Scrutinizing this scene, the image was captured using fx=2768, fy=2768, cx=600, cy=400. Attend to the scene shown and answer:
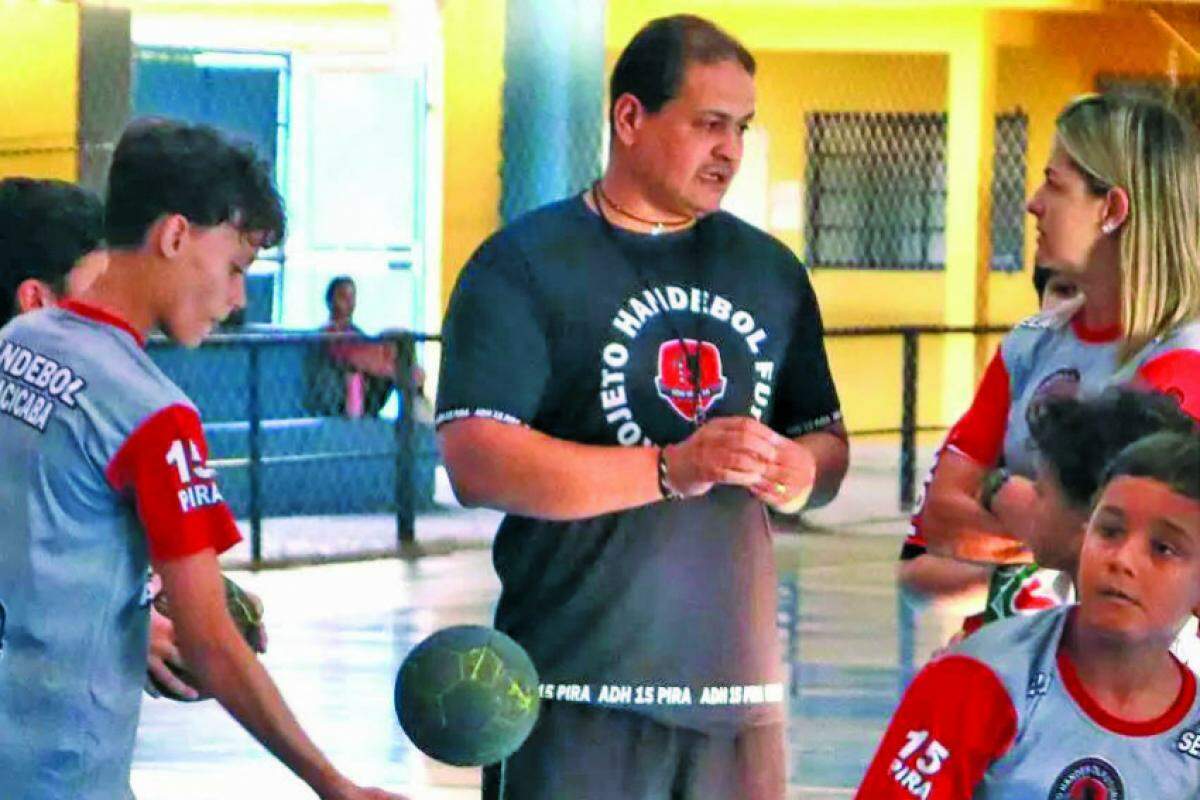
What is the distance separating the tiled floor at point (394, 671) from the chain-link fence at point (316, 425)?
0.92 m

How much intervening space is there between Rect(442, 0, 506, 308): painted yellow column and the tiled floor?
168 inches

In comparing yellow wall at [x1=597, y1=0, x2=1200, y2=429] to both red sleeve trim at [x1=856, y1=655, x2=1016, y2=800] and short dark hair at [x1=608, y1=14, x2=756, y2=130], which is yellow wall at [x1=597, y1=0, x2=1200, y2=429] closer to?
short dark hair at [x1=608, y1=14, x2=756, y2=130]

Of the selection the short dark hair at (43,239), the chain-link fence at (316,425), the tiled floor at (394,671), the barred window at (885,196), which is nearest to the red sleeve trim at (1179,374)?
the short dark hair at (43,239)

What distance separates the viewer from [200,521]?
397 cm

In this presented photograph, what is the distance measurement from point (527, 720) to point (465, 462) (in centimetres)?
51

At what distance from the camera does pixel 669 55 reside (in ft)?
15.8

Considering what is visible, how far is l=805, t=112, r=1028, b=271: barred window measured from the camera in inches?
981

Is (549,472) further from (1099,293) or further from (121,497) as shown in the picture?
(1099,293)

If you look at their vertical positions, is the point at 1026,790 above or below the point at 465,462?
below

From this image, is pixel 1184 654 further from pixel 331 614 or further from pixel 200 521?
pixel 331 614

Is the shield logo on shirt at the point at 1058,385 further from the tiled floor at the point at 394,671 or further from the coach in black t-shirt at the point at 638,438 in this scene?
the tiled floor at the point at 394,671

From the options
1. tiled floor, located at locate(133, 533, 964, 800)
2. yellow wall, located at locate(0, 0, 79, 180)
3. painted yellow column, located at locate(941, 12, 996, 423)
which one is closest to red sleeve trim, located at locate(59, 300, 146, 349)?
tiled floor, located at locate(133, 533, 964, 800)

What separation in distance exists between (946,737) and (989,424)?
→ 1241 mm

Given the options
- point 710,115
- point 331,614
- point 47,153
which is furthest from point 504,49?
point 710,115
